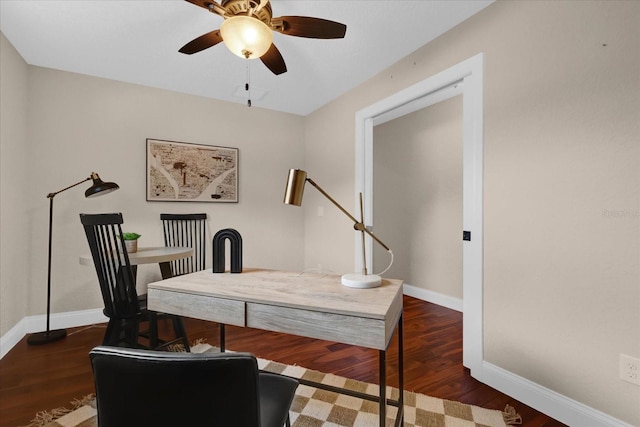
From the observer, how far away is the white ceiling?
205 cm

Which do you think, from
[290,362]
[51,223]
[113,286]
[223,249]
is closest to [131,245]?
[113,286]

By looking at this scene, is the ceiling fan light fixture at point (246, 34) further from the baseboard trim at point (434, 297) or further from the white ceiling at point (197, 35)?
the baseboard trim at point (434, 297)

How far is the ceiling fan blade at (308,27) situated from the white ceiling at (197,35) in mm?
401

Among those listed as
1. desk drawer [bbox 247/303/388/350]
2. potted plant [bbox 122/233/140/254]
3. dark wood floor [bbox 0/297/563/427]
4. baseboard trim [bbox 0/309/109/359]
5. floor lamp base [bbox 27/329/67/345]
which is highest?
potted plant [bbox 122/233/140/254]

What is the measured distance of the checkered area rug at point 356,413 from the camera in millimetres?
1608

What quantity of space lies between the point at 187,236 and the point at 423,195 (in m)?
2.79

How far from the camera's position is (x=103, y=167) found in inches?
124

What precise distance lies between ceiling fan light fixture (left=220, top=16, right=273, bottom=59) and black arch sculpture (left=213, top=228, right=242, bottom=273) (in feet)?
2.98

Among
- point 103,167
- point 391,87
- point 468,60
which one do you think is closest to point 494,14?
point 468,60

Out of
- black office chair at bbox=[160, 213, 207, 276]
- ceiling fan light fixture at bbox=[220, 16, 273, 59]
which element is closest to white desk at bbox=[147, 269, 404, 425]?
ceiling fan light fixture at bbox=[220, 16, 273, 59]

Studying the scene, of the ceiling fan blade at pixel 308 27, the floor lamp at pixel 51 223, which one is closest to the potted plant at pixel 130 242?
the floor lamp at pixel 51 223

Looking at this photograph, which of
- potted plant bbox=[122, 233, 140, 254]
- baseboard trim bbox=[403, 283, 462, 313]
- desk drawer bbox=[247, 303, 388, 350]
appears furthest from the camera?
baseboard trim bbox=[403, 283, 462, 313]

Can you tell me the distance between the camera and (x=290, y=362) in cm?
230

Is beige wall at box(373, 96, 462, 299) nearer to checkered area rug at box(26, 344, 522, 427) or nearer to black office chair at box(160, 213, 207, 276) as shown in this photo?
checkered area rug at box(26, 344, 522, 427)
